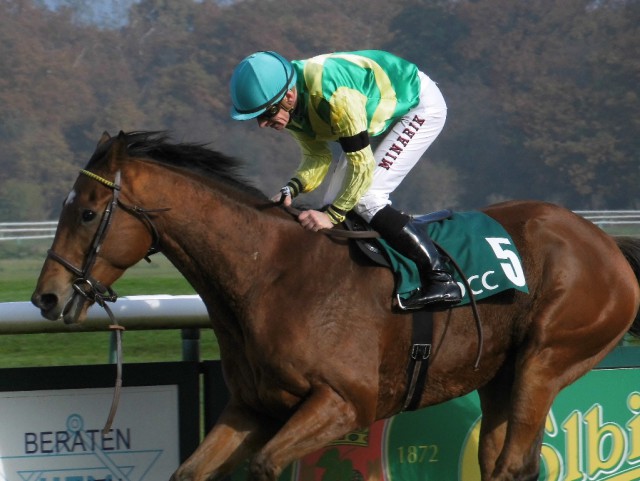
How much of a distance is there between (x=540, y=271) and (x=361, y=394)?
3.06 feet

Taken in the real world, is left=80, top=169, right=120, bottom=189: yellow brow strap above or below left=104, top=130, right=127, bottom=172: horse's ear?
below

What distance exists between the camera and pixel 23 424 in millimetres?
4109

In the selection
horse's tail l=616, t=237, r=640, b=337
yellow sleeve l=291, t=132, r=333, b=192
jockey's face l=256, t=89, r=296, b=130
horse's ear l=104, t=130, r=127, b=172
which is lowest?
horse's tail l=616, t=237, r=640, b=337

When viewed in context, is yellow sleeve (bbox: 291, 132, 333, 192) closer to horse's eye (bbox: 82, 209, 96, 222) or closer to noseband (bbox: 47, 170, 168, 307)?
noseband (bbox: 47, 170, 168, 307)

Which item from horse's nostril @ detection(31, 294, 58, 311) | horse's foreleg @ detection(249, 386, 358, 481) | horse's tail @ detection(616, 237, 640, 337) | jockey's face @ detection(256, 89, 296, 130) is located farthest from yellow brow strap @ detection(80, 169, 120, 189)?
horse's tail @ detection(616, 237, 640, 337)

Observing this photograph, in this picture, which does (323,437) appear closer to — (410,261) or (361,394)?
(361,394)

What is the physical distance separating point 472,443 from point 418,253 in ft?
3.39

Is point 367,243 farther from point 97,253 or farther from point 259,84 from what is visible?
point 97,253

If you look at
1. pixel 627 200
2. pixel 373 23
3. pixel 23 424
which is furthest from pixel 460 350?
pixel 373 23

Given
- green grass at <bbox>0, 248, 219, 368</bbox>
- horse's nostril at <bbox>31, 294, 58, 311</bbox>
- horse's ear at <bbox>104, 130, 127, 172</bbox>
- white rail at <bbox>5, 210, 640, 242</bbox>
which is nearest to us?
horse's nostril at <bbox>31, 294, 58, 311</bbox>

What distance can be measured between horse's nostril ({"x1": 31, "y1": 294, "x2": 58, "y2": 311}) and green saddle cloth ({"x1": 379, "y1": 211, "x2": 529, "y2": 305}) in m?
1.14

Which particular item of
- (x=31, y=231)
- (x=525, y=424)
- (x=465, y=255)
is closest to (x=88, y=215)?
(x=465, y=255)

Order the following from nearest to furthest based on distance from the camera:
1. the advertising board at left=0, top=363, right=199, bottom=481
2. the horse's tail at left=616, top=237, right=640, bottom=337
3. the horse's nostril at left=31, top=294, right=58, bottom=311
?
the horse's nostril at left=31, top=294, right=58, bottom=311 → the advertising board at left=0, top=363, right=199, bottom=481 → the horse's tail at left=616, top=237, right=640, bottom=337

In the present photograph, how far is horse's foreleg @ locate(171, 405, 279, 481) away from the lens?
12.2ft
